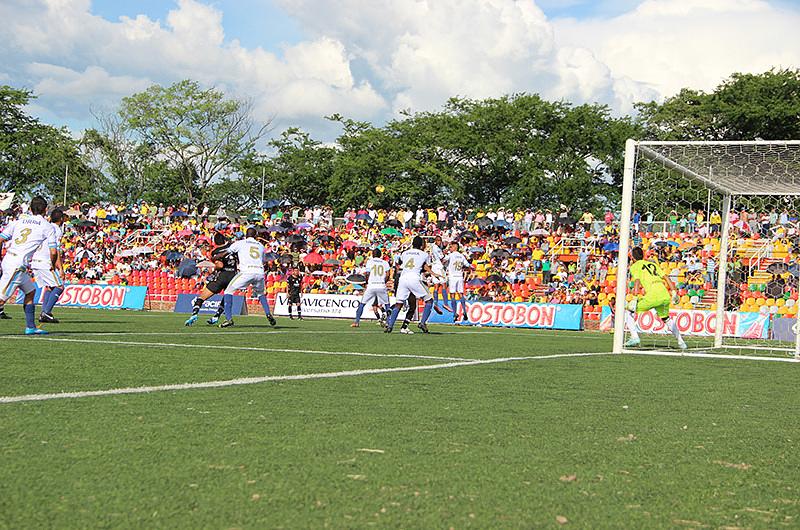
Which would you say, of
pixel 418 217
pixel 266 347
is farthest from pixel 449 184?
pixel 266 347

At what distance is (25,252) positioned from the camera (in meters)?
13.7

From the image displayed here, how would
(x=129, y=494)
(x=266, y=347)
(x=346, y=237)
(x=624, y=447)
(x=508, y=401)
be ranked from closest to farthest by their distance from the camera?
(x=129, y=494), (x=624, y=447), (x=508, y=401), (x=266, y=347), (x=346, y=237)

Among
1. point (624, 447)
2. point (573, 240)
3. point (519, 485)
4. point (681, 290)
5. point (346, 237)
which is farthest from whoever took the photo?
point (346, 237)

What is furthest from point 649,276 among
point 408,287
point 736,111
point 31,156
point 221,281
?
point 31,156

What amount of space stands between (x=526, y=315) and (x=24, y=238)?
58.7 ft

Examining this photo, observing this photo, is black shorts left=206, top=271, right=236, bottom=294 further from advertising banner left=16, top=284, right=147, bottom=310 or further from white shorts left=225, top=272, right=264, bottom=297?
advertising banner left=16, top=284, right=147, bottom=310

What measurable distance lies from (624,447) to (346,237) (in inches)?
1453

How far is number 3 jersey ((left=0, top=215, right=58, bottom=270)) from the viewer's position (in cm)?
1362

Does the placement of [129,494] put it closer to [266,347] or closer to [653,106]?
[266,347]

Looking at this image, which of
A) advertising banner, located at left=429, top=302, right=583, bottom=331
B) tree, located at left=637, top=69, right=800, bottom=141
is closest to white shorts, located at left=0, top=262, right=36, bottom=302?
advertising banner, located at left=429, top=302, right=583, bottom=331

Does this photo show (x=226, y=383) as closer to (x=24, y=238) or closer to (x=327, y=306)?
(x=24, y=238)

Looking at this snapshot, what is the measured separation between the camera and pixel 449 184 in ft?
210

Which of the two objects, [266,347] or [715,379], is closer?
[715,379]

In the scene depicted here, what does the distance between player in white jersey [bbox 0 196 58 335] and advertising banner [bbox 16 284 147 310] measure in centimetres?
2018
